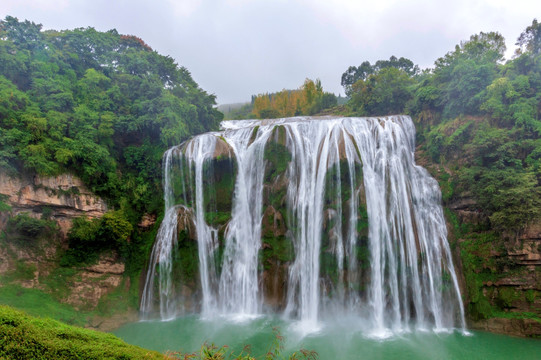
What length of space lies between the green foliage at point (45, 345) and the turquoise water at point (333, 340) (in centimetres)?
500

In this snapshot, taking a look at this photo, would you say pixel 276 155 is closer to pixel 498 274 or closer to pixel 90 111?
pixel 90 111

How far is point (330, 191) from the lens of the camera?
1345cm

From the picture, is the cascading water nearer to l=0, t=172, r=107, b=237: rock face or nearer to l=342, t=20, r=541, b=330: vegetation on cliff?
l=342, t=20, r=541, b=330: vegetation on cliff

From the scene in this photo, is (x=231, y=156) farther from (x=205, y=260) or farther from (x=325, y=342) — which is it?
(x=325, y=342)

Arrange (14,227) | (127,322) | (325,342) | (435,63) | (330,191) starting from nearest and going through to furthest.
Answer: (325,342) → (14,227) → (127,322) → (330,191) → (435,63)

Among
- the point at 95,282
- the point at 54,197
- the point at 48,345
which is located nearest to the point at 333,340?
the point at 48,345

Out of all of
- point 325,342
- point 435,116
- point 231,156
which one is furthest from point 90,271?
point 435,116

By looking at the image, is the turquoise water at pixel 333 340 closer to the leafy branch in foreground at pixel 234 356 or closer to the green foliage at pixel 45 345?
the leafy branch in foreground at pixel 234 356

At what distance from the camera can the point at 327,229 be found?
1309 cm

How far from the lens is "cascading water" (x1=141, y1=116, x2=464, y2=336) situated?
12.1 m

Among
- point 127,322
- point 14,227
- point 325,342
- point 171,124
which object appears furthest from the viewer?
point 171,124

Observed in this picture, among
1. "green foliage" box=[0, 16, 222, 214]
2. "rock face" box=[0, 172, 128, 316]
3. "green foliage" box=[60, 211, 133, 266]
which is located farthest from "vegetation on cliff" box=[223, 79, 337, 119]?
"rock face" box=[0, 172, 128, 316]

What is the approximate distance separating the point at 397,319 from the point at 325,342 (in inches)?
136

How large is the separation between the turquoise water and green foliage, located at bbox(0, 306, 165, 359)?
16.4 ft
